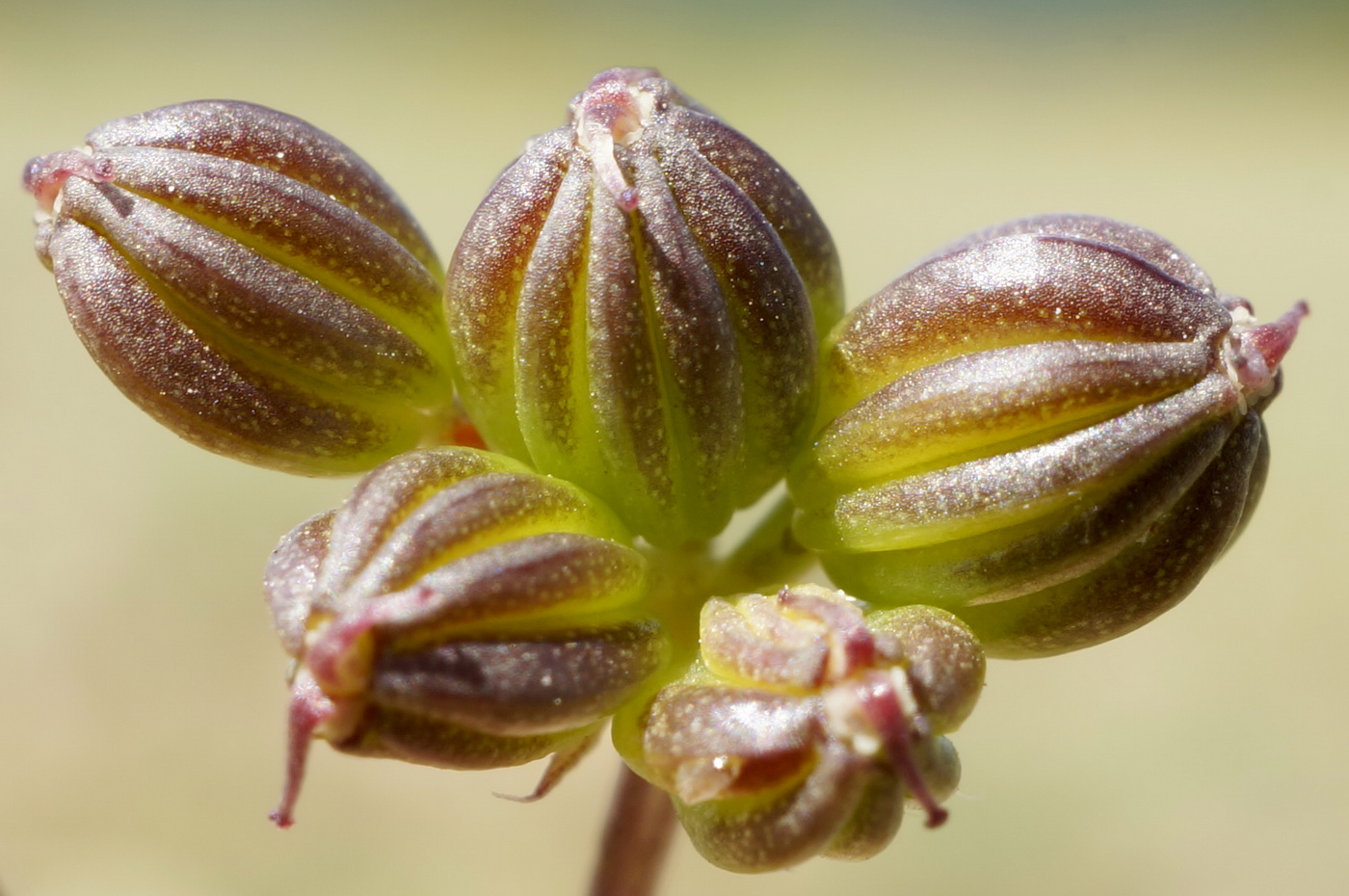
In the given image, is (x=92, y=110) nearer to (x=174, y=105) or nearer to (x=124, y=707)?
(x=124, y=707)

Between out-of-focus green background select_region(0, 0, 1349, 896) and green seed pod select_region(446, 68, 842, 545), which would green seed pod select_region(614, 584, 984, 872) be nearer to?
green seed pod select_region(446, 68, 842, 545)

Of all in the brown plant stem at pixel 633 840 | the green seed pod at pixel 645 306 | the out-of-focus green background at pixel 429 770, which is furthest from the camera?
the out-of-focus green background at pixel 429 770

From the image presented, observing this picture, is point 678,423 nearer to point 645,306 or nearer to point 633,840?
point 645,306


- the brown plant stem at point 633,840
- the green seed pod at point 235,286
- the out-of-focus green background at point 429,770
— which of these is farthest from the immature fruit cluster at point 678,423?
the out-of-focus green background at point 429,770

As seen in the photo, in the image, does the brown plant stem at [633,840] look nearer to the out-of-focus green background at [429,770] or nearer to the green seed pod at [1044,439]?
the green seed pod at [1044,439]

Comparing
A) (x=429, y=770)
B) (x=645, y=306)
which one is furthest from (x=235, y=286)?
(x=429, y=770)

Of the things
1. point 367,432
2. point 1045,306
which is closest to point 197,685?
point 367,432
